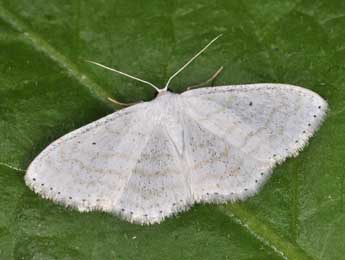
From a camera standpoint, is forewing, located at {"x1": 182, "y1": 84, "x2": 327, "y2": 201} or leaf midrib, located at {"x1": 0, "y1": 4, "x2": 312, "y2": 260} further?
forewing, located at {"x1": 182, "y1": 84, "x2": 327, "y2": 201}

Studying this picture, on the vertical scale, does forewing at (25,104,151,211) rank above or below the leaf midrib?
below

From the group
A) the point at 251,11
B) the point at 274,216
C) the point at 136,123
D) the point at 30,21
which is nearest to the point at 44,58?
the point at 30,21

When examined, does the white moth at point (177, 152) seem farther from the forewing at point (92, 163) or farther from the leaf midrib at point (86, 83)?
the leaf midrib at point (86, 83)

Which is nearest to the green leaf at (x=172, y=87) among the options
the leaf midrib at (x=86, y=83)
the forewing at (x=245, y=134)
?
the leaf midrib at (x=86, y=83)

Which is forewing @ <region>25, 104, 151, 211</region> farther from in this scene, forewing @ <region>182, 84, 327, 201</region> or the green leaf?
forewing @ <region>182, 84, 327, 201</region>

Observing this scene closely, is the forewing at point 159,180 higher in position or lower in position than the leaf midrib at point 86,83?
lower

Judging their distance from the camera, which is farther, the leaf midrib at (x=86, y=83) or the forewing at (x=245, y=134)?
the forewing at (x=245, y=134)

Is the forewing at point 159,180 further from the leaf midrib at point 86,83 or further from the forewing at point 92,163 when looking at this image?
the leaf midrib at point 86,83

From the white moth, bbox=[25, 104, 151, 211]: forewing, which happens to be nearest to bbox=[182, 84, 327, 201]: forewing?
the white moth
